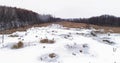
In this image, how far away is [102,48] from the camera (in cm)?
1816

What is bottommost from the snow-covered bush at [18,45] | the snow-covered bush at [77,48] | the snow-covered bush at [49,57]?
the snow-covered bush at [49,57]

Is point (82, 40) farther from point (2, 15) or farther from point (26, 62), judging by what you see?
point (2, 15)

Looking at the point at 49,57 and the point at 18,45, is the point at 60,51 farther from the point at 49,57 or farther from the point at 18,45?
the point at 18,45

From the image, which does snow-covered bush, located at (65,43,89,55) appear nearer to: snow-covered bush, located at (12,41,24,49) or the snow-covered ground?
the snow-covered ground

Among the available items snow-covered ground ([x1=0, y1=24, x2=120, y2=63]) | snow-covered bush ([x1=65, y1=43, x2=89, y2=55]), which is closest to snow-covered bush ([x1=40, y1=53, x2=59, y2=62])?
snow-covered ground ([x1=0, y1=24, x2=120, y2=63])

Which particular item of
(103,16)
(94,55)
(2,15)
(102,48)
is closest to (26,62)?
(94,55)

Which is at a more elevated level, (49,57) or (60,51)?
(60,51)

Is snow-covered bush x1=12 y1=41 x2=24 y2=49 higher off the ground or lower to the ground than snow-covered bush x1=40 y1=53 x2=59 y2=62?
higher

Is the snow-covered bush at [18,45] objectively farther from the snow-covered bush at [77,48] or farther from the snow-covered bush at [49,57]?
the snow-covered bush at [77,48]

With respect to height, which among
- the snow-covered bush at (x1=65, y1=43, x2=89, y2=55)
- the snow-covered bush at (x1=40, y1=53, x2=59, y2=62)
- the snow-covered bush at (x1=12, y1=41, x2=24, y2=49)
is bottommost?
the snow-covered bush at (x1=40, y1=53, x2=59, y2=62)

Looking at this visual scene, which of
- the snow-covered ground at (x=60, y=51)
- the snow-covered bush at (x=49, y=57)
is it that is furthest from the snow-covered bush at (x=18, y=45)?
the snow-covered bush at (x=49, y=57)

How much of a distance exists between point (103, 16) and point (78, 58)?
5371 cm

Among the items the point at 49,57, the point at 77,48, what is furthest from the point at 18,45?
the point at 77,48

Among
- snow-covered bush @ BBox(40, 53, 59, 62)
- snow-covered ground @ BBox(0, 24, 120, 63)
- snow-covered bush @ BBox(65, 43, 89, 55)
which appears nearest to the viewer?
snow-covered bush @ BBox(40, 53, 59, 62)
